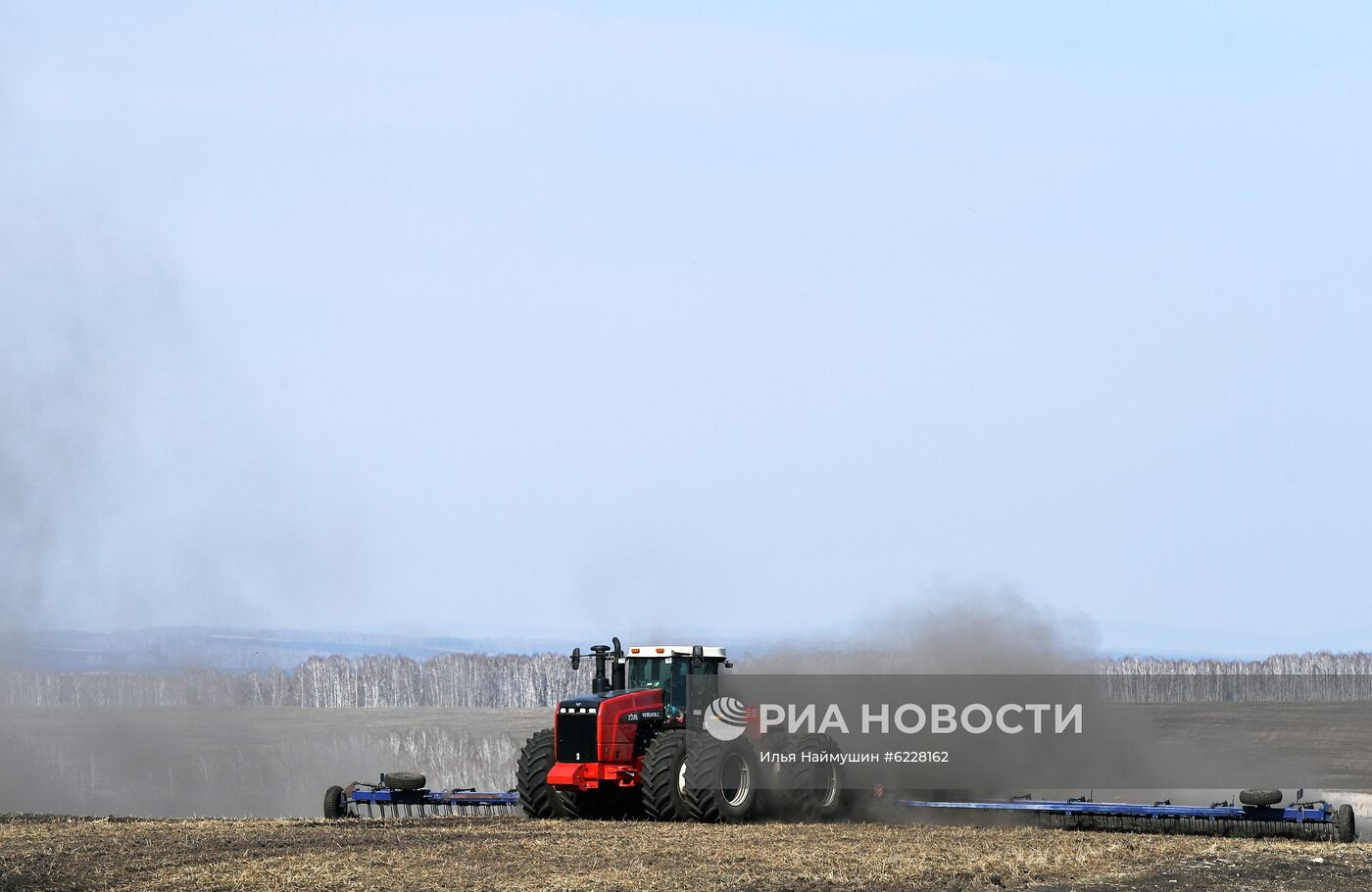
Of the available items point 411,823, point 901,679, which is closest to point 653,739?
point 411,823

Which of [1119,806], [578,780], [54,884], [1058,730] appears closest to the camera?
[54,884]

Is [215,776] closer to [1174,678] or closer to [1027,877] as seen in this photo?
[1027,877]

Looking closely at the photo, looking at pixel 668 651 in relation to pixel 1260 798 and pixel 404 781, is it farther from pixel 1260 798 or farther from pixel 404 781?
pixel 1260 798

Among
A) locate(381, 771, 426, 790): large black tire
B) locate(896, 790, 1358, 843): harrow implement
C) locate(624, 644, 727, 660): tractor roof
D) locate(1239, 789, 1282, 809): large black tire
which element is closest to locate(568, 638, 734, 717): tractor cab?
locate(624, 644, 727, 660): tractor roof

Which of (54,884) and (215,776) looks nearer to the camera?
(54,884)

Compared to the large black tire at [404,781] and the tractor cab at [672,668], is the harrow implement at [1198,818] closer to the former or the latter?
the tractor cab at [672,668]

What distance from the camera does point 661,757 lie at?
2800 centimetres

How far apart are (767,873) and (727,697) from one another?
30.9ft

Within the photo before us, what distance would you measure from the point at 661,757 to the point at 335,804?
6.95 meters

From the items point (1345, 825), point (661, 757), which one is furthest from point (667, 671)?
point (1345, 825)

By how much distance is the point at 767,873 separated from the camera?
20.8 m

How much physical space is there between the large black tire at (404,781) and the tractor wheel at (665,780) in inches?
191

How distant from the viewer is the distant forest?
86375 mm

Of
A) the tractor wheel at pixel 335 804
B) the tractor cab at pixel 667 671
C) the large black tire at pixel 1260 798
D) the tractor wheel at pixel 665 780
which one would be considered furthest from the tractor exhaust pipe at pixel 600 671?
the large black tire at pixel 1260 798
